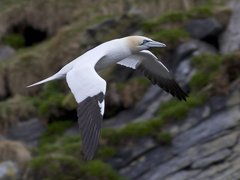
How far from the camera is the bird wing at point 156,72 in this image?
7547mm

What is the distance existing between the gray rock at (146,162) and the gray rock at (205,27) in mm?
2852

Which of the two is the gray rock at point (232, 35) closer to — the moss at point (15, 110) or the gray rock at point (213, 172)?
the gray rock at point (213, 172)

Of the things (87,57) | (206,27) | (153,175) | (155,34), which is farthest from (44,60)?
(87,57)

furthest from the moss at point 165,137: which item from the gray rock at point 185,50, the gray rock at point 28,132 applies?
the gray rock at point 28,132

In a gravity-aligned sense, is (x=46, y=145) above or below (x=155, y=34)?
below

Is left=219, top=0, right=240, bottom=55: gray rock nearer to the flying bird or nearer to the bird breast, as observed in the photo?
the flying bird

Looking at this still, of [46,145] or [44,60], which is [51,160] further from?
[44,60]

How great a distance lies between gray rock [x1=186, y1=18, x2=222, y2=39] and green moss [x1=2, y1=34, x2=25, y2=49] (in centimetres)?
526

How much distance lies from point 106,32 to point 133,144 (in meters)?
3.23

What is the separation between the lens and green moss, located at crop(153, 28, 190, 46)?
9891 mm

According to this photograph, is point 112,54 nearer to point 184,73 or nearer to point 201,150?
point 201,150

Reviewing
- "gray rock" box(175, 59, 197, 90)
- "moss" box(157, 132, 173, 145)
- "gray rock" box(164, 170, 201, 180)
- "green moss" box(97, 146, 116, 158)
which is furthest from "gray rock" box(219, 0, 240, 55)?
"green moss" box(97, 146, 116, 158)

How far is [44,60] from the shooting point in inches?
482

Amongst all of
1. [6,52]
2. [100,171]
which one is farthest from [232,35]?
[6,52]
